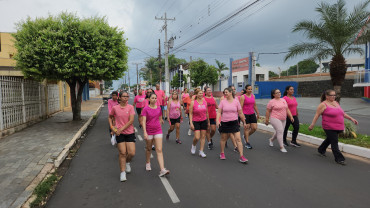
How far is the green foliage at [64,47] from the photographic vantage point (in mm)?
9469

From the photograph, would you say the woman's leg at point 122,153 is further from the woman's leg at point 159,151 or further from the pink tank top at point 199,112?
the pink tank top at point 199,112

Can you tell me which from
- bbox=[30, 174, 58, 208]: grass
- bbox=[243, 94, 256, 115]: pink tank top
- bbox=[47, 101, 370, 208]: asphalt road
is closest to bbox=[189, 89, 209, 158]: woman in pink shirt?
bbox=[47, 101, 370, 208]: asphalt road

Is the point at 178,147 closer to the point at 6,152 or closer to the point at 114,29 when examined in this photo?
the point at 6,152

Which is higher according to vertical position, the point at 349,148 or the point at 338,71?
the point at 338,71

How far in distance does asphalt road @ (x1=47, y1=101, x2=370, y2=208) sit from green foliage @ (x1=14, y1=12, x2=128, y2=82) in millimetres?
4920

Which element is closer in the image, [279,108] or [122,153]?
[122,153]

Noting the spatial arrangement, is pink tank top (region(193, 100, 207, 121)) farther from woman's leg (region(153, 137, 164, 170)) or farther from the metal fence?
the metal fence

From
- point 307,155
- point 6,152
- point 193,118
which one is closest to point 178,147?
point 193,118

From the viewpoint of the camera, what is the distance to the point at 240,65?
35.9 m

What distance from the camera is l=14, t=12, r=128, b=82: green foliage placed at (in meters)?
9.47

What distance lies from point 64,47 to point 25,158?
538 centimetres

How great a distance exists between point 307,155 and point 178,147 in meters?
3.37

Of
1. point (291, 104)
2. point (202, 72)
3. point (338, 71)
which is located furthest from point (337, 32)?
point (202, 72)

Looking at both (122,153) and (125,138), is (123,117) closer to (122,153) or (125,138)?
(125,138)
